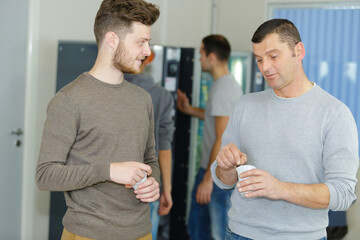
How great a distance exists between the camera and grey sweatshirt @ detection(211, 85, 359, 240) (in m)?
1.48

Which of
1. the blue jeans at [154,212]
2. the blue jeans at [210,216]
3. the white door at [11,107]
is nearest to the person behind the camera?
the blue jeans at [154,212]

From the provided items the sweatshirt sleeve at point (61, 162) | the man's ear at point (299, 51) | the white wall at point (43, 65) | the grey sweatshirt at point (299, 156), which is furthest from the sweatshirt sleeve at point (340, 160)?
the white wall at point (43, 65)

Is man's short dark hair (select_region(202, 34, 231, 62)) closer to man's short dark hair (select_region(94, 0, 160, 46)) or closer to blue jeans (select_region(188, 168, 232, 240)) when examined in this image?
blue jeans (select_region(188, 168, 232, 240))

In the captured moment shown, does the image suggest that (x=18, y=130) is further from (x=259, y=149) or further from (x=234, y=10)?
(x=234, y=10)

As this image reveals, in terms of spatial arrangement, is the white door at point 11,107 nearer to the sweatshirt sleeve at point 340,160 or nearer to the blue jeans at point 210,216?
the blue jeans at point 210,216

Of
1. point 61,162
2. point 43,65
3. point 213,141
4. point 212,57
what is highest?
point 212,57

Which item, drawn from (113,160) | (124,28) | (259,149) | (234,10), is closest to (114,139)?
(113,160)

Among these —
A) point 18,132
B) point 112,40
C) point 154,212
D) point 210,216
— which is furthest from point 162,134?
point 112,40

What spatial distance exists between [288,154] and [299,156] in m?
0.04

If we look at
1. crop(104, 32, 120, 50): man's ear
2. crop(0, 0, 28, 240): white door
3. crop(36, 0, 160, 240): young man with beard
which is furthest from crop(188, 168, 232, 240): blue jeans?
crop(104, 32, 120, 50): man's ear

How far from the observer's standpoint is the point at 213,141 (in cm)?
318

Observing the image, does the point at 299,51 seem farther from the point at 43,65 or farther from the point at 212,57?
the point at 43,65

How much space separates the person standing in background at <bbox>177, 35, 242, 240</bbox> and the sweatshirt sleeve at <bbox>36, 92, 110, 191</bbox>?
1.56 m

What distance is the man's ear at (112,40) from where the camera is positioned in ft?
5.20
